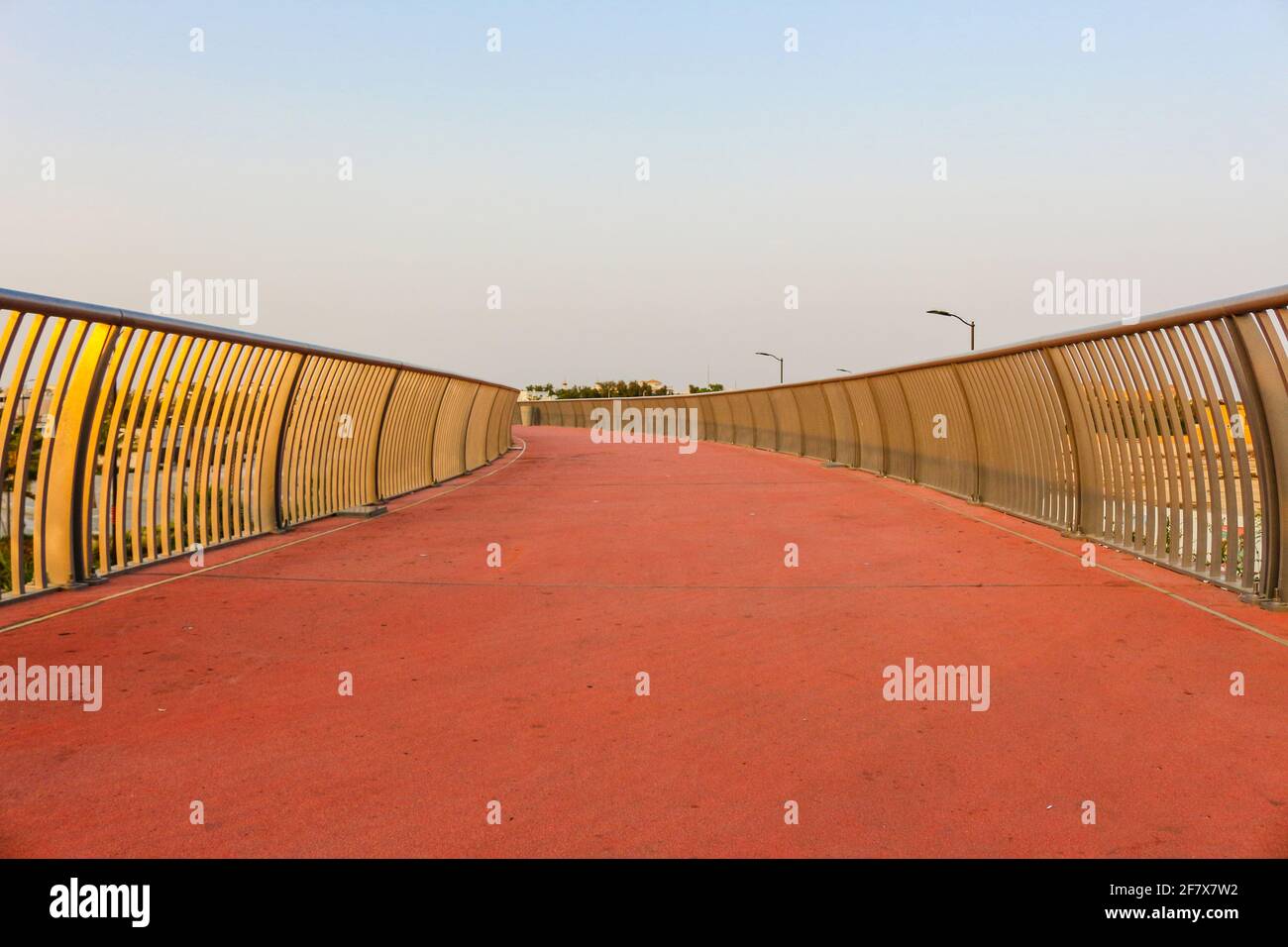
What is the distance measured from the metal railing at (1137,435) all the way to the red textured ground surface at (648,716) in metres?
0.44

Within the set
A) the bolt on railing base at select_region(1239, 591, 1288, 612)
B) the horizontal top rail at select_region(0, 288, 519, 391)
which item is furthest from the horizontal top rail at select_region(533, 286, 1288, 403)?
the horizontal top rail at select_region(0, 288, 519, 391)

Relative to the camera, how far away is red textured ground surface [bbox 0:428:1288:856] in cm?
285

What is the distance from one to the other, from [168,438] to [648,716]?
5259mm

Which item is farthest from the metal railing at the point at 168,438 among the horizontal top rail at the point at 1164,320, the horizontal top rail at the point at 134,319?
the horizontal top rail at the point at 1164,320

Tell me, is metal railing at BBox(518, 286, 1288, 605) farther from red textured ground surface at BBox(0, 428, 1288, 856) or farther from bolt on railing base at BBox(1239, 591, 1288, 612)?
red textured ground surface at BBox(0, 428, 1288, 856)

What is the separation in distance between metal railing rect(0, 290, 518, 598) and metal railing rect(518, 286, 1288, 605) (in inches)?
264

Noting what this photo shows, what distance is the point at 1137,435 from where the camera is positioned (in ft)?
23.9

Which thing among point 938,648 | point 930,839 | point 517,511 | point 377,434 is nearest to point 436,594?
point 938,648

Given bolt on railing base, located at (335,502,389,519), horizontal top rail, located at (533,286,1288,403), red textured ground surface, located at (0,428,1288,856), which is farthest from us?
bolt on railing base, located at (335,502,389,519)

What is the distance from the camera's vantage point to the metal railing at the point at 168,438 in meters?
5.87

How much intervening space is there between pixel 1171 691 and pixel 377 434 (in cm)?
975

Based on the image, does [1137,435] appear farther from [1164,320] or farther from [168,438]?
[168,438]

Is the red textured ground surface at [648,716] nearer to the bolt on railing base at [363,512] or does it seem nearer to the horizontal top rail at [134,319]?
the horizontal top rail at [134,319]
